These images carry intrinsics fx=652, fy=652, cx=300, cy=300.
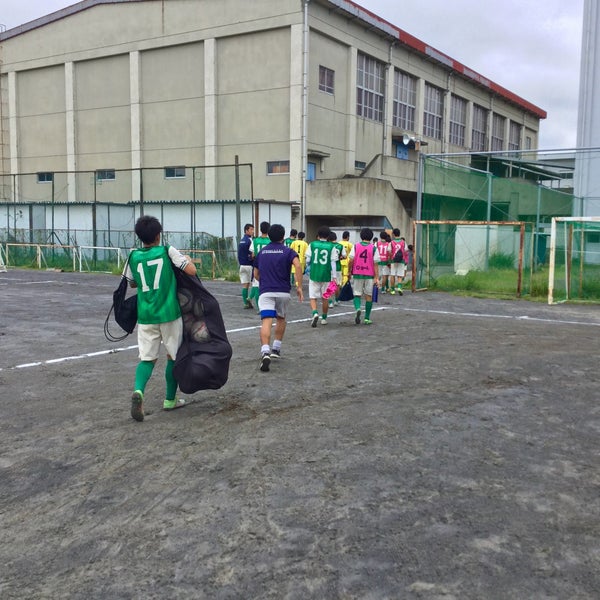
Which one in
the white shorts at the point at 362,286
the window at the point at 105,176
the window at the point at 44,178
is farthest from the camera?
the window at the point at 44,178

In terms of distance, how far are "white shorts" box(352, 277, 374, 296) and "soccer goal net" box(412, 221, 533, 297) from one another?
6.95 m

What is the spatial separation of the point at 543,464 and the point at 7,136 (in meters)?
43.6

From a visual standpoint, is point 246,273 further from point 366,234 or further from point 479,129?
point 479,129

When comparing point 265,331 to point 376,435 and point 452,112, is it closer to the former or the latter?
point 376,435

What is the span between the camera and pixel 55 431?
557cm

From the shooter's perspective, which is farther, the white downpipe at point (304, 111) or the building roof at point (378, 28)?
the building roof at point (378, 28)

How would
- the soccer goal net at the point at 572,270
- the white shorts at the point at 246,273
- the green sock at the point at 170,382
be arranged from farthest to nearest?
1. the soccer goal net at the point at 572,270
2. the white shorts at the point at 246,273
3. the green sock at the point at 170,382

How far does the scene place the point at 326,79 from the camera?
1289 inches

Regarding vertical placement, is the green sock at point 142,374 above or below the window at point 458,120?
below

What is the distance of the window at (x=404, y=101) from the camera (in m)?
38.6

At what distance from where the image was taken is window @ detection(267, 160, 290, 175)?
105ft

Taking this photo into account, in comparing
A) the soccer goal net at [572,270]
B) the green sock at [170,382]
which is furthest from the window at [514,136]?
the green sock at [170,382]

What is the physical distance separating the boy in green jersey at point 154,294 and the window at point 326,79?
2833 cm

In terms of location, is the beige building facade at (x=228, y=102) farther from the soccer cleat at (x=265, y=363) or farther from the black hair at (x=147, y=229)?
the black hair at (x=147, y=229)
